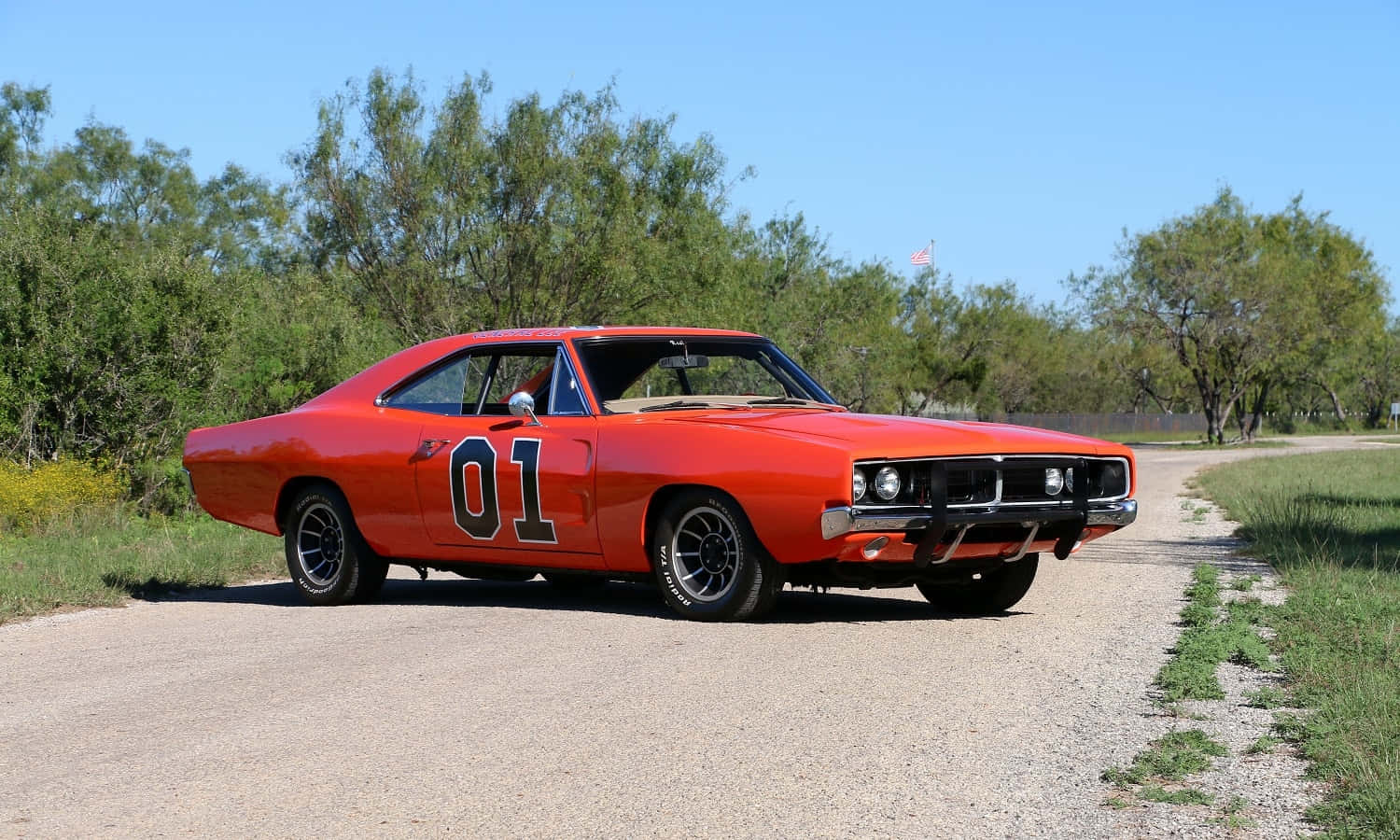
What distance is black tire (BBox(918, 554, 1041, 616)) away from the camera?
9.32 metres

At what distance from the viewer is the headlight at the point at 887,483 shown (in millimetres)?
8023

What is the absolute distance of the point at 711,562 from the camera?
28.0 ft

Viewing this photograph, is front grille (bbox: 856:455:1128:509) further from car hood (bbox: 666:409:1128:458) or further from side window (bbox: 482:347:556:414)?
side window (bbox: 482:347:556:414)

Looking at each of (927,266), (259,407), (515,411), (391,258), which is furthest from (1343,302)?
(515,411)

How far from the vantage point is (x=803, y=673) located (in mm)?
7027

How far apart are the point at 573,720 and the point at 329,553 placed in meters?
4.64

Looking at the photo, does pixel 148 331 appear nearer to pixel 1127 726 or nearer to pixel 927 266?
pixel 1127 726

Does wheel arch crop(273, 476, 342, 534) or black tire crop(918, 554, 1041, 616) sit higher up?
wheel arch crop(273, 476, 342, 534)

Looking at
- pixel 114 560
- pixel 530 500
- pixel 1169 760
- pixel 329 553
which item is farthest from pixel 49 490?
pixel 1169 760

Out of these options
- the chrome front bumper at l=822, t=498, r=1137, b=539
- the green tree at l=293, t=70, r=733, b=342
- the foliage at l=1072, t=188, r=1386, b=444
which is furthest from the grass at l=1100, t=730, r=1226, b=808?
the foliage at l=1072, t=188, r=1386, b=444

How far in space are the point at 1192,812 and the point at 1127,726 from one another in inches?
52.0

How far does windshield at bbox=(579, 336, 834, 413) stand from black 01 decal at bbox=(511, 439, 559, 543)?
1.60 feet

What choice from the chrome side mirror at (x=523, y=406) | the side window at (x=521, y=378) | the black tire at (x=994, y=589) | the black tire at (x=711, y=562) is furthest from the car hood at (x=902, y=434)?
the side window at (x=521, y=378)

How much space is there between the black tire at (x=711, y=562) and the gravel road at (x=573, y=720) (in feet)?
0.50
